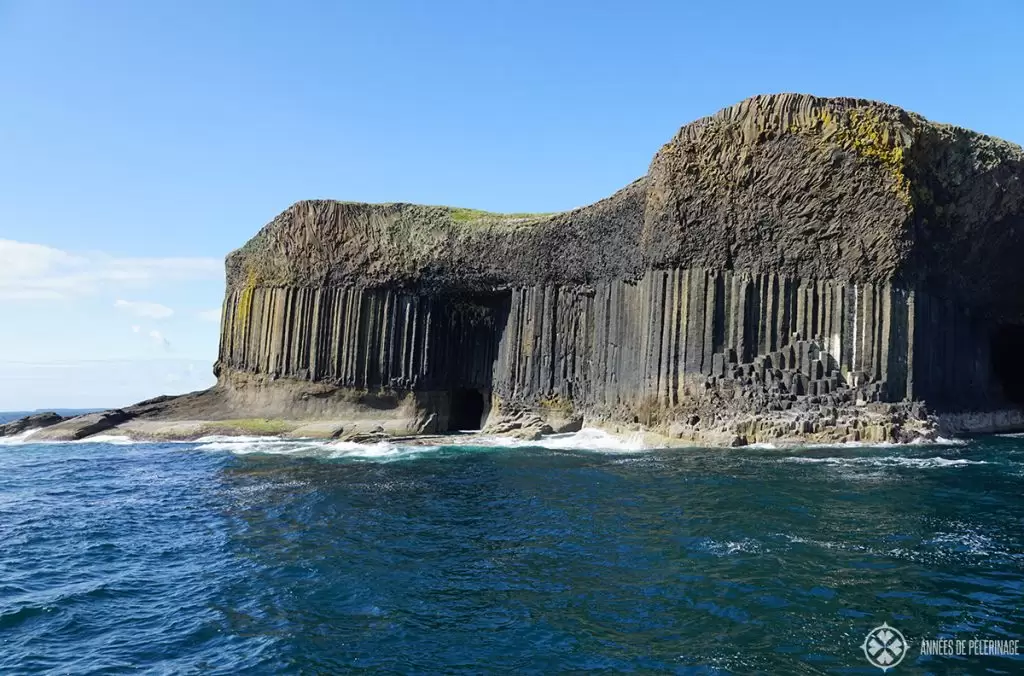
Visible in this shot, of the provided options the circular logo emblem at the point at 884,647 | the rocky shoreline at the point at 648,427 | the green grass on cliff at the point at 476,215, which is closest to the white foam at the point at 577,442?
the rocky shoreline at the point at 648,427

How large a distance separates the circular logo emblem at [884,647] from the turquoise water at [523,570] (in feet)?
0.46

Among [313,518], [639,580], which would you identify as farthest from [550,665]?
[313,518]

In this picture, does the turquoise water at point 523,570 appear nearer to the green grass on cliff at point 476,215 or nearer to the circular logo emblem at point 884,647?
the circular logo emblem at point 884,647

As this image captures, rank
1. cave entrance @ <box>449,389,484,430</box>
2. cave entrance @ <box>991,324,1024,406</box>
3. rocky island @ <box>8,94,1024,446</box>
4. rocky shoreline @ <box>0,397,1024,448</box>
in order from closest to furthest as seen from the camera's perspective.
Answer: rocky shoreline @ <box>0,397,1024,448</box>
rocky island @ <box>8,94,1024,446</box>
cave entrance @ <box>991,324,1024,406</box>
cave entrance @ <box>449,389,484,430</box>

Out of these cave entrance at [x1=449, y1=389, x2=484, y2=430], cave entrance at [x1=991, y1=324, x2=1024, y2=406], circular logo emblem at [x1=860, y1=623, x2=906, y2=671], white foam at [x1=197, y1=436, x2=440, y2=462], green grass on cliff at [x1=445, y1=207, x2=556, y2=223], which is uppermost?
green grass on cliff at [x1=445, y1=207, x2=556, y2=223]

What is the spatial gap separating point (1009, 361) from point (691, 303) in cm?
2092

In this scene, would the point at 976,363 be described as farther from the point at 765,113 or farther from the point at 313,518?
the point at 313,518

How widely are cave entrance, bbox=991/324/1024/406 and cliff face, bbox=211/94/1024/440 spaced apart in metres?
0.21

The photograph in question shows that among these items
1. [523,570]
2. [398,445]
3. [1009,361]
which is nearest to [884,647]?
[523,570]

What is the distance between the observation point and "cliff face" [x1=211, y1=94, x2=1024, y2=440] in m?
28.6

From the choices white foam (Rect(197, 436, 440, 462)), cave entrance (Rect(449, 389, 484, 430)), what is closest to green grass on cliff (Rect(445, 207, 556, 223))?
cave entrance (Rect(449, 389, 484, 430))

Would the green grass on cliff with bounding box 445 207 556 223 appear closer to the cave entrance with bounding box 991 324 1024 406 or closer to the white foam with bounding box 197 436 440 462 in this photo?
the white foam with bounding box 197 436 440 462

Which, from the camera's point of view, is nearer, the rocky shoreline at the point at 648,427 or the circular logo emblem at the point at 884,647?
the circular logo emblem at the point at 884,647

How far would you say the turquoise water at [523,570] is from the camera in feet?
31.0
